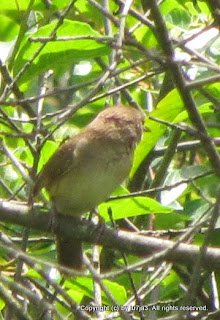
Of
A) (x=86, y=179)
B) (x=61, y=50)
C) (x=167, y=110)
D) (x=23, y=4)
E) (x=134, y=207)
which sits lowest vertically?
(x=86, y=179)

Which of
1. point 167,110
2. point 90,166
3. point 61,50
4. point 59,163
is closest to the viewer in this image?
point 61,50

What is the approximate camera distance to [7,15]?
11.4ft

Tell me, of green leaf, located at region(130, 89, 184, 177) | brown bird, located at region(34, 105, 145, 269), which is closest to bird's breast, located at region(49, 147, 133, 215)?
brown bird, located at region(34, 105, 145, 269)

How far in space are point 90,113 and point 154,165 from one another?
0.52 meters

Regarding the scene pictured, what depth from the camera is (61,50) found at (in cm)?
315

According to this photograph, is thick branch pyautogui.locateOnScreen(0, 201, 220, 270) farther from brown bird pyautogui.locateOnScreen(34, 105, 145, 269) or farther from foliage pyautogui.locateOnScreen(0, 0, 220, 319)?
brown bird pyautogui.locateOnScreen(34, 105, 145, 269)

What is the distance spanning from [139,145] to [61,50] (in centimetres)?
85

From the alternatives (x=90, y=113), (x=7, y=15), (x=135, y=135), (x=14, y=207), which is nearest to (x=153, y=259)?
(x=14, y=207)

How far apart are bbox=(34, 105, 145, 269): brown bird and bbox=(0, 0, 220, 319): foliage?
87 mm

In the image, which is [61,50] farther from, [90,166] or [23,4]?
[90,166]

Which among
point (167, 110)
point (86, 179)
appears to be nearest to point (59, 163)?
point (86, 179)

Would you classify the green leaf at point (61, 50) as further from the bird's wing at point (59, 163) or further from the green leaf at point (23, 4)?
the bird's wing at point (59, 163)

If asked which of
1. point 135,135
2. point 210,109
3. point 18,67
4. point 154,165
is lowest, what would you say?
point 154,165

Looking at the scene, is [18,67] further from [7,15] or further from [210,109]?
[210,109]
